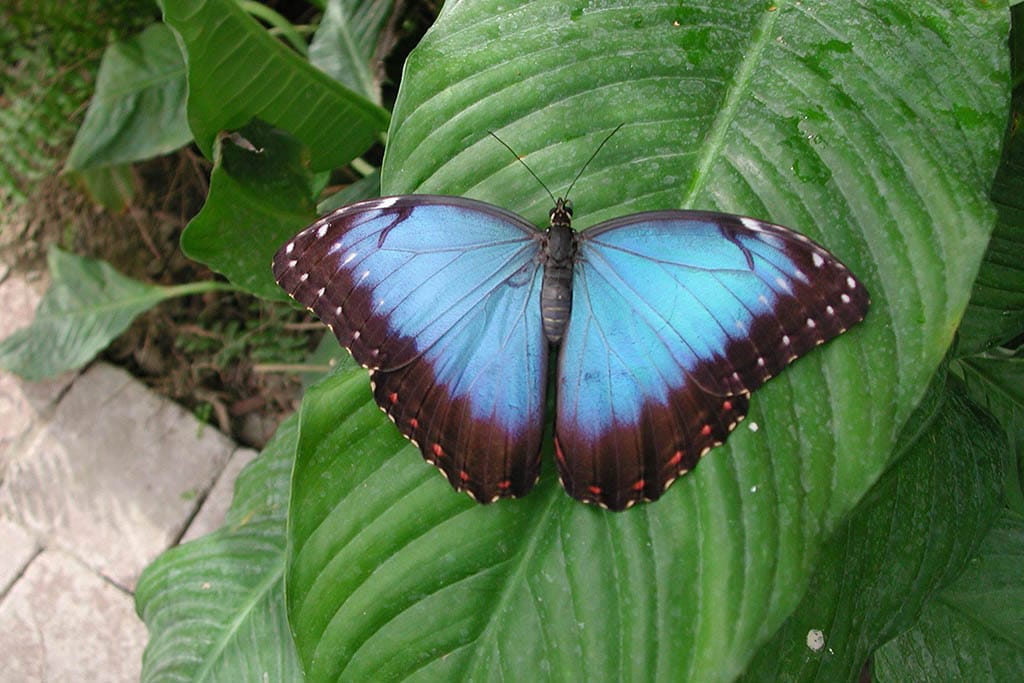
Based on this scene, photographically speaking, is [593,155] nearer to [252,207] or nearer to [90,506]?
[252,207]

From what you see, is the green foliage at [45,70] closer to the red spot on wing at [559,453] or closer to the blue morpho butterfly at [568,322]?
the blue morpho butterfly at [568,322]

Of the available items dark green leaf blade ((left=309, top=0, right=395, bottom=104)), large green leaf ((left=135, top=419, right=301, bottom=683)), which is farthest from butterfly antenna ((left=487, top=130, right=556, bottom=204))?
dark green leaf blade ((left=309, top=0, right=395, bottom=104))

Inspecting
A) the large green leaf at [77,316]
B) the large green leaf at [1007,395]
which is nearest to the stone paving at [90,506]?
the large green leaf at [77,316]

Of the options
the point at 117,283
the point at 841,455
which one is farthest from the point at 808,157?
the point at 117,283

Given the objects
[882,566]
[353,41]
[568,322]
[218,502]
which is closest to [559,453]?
[568,322]

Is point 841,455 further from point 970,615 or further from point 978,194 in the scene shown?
point 970,615

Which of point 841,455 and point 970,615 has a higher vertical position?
point 841,455

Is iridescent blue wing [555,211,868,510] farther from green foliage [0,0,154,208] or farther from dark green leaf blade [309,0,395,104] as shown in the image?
green foliage [0,0,154,208]
